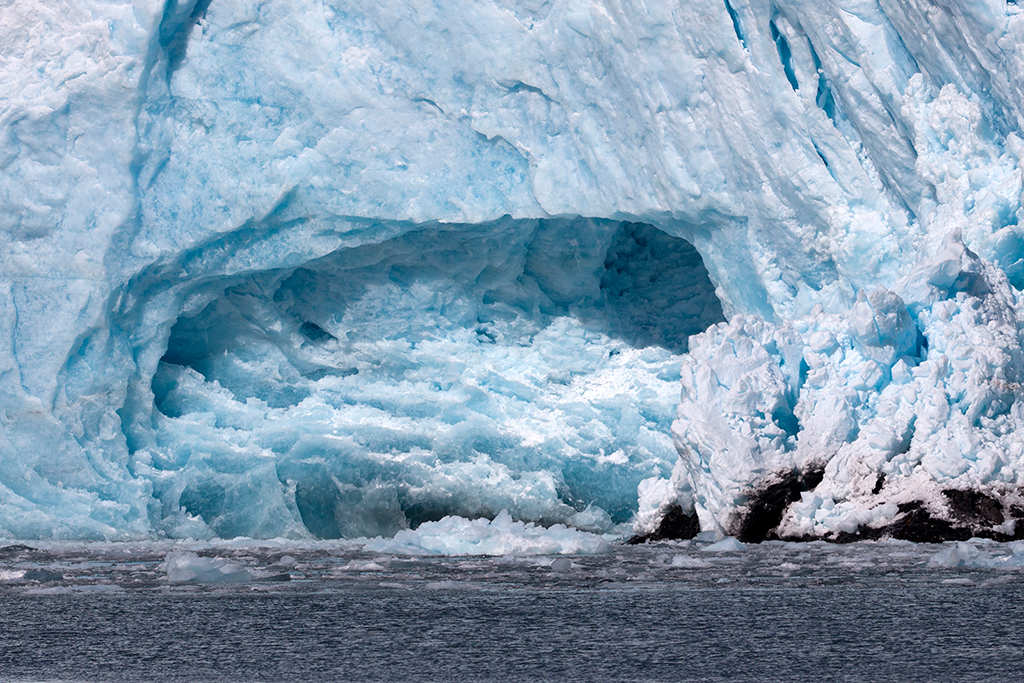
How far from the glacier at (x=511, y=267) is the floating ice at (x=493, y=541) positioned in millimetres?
1119

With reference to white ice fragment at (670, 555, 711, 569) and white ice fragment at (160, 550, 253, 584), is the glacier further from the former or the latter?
white ice fragment at (160, 550, 253, 584)

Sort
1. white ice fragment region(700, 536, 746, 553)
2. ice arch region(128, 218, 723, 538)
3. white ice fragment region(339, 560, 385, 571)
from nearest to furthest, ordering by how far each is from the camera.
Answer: white ice fragment region(339, 560, 385, 571) → white ice fragment region(700, 536, 746, 553) → ice arch region(128, 218, 723, 538)

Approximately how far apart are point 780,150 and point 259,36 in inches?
152

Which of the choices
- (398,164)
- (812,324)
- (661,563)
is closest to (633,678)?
(661,563)

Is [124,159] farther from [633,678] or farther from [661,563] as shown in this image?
[633,678]

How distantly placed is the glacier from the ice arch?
28 mm

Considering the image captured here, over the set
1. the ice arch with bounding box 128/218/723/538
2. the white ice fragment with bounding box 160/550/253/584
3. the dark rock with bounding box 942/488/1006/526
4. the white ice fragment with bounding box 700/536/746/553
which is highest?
the ice arch with bounding box 128/218/723/538

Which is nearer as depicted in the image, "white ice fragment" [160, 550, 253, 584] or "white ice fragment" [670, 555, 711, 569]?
"white ice fragment" [160, 550, 253, 584]

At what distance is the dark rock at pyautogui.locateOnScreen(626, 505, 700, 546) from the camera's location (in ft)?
21.9

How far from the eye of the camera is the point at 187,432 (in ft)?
27.1

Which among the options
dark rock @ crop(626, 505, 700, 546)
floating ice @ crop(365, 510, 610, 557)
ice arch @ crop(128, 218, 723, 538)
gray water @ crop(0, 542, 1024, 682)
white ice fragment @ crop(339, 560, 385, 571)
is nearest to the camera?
gray water @ crop(0, 542, 1024, 682)

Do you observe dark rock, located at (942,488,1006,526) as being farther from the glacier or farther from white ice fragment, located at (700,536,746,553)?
white ice fragment, located at (700,536,746,553)

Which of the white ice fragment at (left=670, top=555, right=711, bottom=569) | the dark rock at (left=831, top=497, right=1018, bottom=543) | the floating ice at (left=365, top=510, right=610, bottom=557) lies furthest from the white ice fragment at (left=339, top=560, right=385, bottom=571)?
the dark rock at (left=831, top=497, right=1018, bottom=543)

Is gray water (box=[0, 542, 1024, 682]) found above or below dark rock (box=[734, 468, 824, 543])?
below
